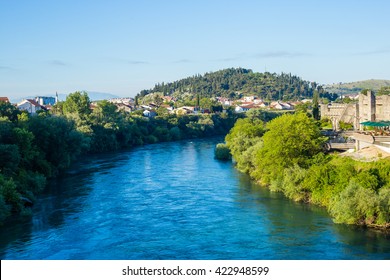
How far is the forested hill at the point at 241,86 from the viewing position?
14950 cm

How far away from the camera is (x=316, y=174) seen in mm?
22516

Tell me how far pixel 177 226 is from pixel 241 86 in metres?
144

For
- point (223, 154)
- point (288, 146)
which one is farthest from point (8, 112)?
point (288, 146)

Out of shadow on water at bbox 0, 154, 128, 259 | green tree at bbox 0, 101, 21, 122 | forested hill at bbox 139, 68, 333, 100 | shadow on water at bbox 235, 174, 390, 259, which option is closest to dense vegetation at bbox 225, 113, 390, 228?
shadow on water at bbox 235, 174, 390, 259

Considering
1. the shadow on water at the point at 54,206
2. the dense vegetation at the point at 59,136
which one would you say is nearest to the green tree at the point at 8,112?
the dense vegetation at the point at 59,136

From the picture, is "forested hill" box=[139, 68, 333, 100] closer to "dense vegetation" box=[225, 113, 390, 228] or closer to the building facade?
the building facade

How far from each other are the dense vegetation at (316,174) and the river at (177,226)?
0.62 m

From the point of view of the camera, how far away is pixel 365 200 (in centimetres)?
1841

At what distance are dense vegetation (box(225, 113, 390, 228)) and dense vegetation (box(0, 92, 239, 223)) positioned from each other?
1193 cm

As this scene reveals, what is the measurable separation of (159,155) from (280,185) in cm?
2034

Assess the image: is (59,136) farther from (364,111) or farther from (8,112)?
(364,111)

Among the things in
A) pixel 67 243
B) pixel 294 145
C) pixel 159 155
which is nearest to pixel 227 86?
pixel 159 155

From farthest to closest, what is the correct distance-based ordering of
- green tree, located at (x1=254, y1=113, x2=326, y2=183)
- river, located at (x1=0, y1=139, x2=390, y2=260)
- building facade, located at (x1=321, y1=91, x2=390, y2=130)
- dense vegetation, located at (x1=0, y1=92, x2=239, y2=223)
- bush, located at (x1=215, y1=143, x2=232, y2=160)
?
bush, located at (x1=215, y1=143, x2=232, y2=160)
building facade, located at (x1=321, y1=91, x2=390, y2=130)
green tree, located at (x1=254, y1=113, x2=326, y2=183)
dense vegetation, located at (x1=0, y1=92, x2=239, y2=223)
river, located at (x1=0, y1=139, x2=390, y2=260)

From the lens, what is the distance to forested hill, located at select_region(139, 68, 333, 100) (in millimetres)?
149500
